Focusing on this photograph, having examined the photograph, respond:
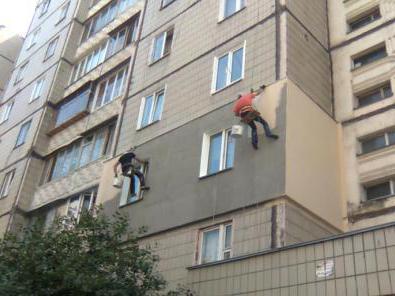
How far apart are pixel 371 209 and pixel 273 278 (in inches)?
194

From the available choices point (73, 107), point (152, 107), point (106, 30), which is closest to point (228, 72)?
point (152, 107)

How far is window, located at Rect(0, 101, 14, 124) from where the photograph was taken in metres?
30.5

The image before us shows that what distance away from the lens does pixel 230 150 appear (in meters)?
13.9

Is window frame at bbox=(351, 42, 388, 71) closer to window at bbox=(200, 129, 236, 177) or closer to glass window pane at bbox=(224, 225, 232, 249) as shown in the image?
Answer: window at bbox=(200, 129, 236, 177)

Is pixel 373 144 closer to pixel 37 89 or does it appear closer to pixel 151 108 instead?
pixel 151 108

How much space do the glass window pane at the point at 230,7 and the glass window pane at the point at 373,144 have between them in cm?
569

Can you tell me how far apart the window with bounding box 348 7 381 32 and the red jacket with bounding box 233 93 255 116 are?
6.43 meters

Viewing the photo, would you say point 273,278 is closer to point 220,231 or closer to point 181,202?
point 220,231

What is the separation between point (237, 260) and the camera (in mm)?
10828

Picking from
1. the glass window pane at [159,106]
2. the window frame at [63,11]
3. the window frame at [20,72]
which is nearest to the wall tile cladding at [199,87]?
the glass window pane at [159,106]

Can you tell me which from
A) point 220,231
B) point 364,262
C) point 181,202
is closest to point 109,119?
point 181,202

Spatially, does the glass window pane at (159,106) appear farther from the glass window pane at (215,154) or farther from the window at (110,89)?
the window at (110,89)

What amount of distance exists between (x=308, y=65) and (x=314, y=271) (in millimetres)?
7312

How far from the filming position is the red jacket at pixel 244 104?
1293 cm
